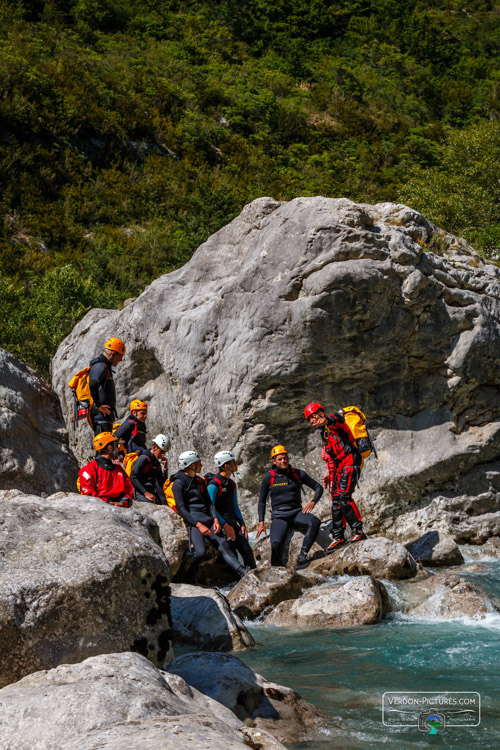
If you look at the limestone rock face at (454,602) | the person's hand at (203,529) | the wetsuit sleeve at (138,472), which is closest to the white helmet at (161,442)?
the wetsuit sleeve at (138,472)

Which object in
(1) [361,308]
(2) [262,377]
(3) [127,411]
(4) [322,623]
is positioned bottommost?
(3) [127,411]

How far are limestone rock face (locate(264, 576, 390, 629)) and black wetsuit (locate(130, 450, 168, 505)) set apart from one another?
306 cm

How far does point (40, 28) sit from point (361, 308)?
38.3 meters

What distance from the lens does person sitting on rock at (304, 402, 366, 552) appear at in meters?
10.2

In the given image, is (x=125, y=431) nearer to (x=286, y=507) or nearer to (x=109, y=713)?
(x=286, y=507)

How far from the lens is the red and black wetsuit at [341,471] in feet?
33.5

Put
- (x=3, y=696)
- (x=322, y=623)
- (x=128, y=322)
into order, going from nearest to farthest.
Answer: (x=3, y=696) → (x=322, y=623) → (x=128, y=322)

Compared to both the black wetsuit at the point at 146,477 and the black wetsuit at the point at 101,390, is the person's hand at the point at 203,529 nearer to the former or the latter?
the black wetsuit at the point at 146,477

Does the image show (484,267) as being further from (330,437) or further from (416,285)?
(330,437)

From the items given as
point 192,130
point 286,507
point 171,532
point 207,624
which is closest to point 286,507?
point 286,507

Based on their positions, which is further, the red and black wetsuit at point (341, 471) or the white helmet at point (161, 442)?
the white helmet at point (161, 442)

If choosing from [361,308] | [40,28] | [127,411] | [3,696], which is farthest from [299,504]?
[40,28]

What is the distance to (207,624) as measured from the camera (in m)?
6.53

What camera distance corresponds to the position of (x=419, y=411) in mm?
12039
